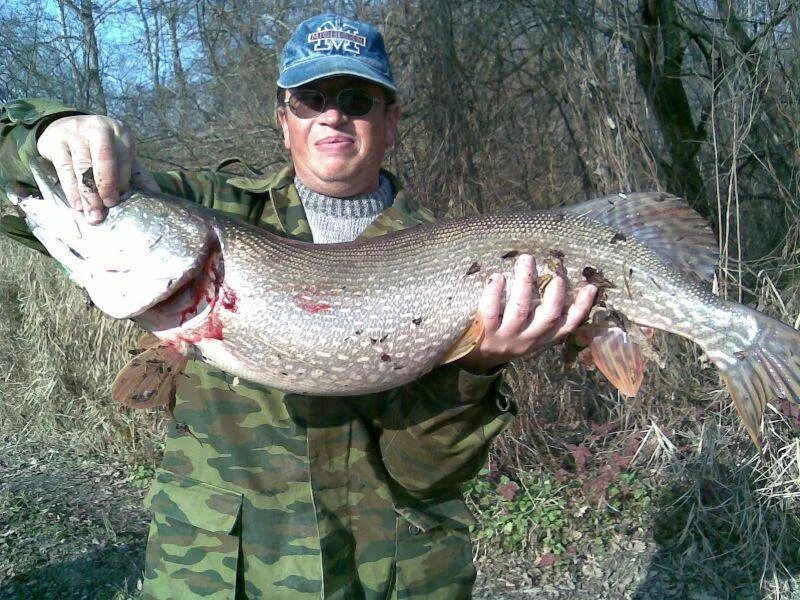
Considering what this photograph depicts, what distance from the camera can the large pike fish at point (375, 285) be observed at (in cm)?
188

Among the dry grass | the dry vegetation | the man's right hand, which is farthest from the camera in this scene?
the dry grass

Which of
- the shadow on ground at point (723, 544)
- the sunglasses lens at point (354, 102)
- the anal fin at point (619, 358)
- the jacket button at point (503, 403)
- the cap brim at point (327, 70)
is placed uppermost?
the cap brim at point (327, 70)

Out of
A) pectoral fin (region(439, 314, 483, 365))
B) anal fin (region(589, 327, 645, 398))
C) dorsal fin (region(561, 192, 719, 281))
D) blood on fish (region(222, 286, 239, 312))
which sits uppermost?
dorsal fin (region(561, 192, 719, 281))

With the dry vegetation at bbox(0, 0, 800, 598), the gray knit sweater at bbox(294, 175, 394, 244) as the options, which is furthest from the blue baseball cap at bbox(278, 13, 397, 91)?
the dry vegetation at bbox(0, 0, 800, 598)

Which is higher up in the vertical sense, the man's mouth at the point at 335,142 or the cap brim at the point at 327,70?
the cap brim at the point at 327,70

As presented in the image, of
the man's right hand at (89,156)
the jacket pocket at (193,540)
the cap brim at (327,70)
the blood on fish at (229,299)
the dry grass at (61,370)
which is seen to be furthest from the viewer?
the dry grass at (61,370)

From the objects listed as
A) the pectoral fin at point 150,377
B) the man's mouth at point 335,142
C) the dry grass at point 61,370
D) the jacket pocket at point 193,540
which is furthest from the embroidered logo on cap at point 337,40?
the dry grass at point 61,370

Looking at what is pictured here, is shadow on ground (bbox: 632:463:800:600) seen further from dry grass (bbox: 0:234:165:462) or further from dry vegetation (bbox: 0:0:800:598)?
dry grass (bbox: 0:234:165:462)

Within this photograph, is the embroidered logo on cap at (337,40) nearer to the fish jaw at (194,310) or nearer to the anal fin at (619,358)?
the fish jaw at (194,310)

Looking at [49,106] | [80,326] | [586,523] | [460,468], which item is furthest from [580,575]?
[80,326]

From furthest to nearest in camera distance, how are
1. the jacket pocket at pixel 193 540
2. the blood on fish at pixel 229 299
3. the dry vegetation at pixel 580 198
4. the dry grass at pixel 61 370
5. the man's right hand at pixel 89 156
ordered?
the dry grass at pixel 61 370
the dry vegetation at pixel 580 198
the blood on fish at pixel 229 299
the jacket pocket at pixel 193 540
the man's right hand at pixel 89 156

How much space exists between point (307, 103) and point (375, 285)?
632mm

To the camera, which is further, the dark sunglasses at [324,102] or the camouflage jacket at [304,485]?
the dark sunglasses at [324,102]

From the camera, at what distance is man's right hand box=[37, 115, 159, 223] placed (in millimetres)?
1678
